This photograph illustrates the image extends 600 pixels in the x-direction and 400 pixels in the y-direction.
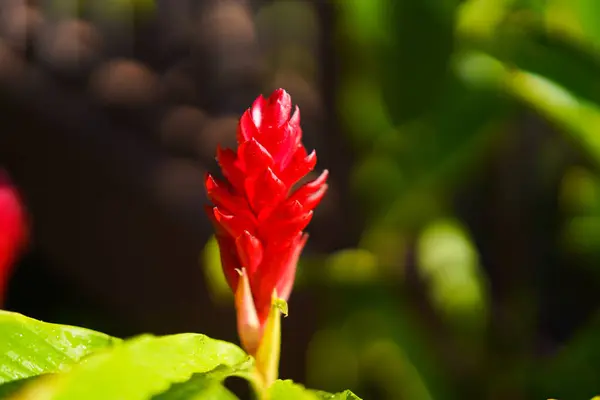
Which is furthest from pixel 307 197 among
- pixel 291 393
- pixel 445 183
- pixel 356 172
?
pixel 356 172

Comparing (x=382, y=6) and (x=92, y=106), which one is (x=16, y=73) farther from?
(x=382, y=6)

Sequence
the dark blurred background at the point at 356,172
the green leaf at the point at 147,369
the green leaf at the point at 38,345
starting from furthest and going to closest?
the dark blurred background at the point at 356,172 < the green leaf at the point at 38,345 < the green leaf at the point at 147,369

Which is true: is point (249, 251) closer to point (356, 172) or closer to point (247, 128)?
point (247, 128)

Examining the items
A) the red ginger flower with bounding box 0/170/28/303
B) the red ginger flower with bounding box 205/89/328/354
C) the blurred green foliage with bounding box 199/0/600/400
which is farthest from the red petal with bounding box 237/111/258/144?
the blurred green foliage with bounding box 199/0/600/400

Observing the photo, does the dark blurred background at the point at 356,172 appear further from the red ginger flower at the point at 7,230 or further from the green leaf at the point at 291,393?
the green leaf at the point at 291,393

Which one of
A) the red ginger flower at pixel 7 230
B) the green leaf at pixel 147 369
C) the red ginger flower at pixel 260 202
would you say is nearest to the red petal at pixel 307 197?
the red ginger flower at pixel 260 202

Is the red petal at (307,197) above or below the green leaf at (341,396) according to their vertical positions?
above
